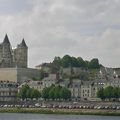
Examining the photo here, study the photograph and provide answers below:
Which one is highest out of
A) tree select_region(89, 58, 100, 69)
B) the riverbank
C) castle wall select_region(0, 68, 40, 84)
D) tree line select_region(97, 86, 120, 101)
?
tree select_region(89, 58, 100, 69)

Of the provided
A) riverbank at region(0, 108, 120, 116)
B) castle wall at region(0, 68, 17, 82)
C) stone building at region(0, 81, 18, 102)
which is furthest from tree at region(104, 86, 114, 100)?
castle wall at region(0, 68, 17, 82)

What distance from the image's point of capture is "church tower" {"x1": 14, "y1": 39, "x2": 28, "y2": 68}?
164 metres

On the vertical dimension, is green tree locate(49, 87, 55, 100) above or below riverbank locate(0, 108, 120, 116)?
above

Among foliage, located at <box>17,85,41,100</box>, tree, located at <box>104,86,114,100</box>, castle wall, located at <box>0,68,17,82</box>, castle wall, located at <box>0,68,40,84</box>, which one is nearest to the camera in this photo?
tree, located at <box>104,86,114,100</box>

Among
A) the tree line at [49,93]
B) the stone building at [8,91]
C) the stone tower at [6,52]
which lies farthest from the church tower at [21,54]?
the tree line at [49,93]

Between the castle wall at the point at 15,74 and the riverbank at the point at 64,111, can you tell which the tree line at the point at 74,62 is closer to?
the castle wall at the point at 15,74

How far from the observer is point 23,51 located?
165m

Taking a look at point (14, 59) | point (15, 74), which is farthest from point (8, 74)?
point (14, 59)

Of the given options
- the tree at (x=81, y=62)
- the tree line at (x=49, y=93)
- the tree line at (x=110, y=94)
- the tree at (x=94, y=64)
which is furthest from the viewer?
the tree at (x=94, y=64)

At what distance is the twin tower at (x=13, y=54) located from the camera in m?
162

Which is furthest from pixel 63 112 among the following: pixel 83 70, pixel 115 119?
pixel 83 70

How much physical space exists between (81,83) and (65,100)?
49.3 feet

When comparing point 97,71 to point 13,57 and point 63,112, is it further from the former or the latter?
point 63,112

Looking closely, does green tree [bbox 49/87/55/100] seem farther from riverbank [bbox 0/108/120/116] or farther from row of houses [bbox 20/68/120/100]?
riverbank [bbox 0/108/120/116]
